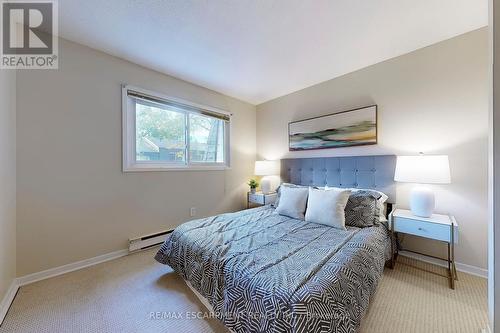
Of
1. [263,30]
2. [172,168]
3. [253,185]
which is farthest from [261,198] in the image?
[263,30]

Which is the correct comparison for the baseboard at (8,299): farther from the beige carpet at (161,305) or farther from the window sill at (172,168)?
the window sill at (172,168)

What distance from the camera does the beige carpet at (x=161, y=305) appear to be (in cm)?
131

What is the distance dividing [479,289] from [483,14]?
7.86 ft

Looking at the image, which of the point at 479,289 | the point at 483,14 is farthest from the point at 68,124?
the point at 479,289

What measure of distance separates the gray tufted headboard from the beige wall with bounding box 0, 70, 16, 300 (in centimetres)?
314

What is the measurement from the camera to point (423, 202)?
189cm

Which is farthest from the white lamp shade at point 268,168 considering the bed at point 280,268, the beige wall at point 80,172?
the beige wall at point 80,172

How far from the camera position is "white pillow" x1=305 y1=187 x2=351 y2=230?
193cm

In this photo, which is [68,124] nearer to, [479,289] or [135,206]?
[135,206]

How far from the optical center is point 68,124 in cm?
201

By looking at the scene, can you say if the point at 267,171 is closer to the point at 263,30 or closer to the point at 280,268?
the point at 263,30

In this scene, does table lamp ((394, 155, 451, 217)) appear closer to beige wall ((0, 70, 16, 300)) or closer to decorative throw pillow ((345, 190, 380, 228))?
decorative throw pillow ((345, 190, 380, 228))

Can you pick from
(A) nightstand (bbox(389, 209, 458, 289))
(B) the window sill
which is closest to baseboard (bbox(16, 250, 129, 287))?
(B) the window sill

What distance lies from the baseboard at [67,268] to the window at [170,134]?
1.05 m
